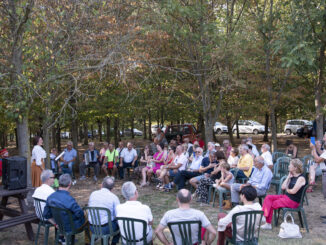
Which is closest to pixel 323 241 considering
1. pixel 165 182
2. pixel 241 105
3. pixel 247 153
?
pixel 247 153

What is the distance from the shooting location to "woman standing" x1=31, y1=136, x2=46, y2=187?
7.39 m

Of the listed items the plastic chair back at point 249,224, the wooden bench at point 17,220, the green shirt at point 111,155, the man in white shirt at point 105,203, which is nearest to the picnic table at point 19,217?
the wooden bench at point 17,220

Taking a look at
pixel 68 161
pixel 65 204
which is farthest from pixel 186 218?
pixel 68 161

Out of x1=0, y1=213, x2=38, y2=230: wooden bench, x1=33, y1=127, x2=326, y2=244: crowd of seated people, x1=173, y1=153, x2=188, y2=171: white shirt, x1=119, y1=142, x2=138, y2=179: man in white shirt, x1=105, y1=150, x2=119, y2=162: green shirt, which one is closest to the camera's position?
x1=33, y1=127, x2=326, y2=244: crowd of seated people

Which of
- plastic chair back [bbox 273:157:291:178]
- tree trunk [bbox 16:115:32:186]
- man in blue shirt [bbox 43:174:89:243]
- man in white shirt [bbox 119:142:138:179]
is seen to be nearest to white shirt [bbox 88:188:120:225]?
man in blue shirt [bbox 43:174:89:243]

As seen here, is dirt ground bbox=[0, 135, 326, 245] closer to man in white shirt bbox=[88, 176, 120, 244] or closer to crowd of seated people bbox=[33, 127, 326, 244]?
crowd of seated people bbox=[33, 127, 326, 244]

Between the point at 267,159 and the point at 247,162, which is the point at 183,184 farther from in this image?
the point at 267,159

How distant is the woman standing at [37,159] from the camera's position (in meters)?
7.39

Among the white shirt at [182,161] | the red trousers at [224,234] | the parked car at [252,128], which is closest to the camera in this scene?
the red trousers at [224,234]

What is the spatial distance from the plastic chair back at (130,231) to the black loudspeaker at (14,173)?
2.45m

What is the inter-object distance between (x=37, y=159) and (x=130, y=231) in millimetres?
4568

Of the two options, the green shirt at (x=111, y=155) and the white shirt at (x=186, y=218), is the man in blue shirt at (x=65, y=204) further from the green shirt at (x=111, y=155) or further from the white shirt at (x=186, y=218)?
the green shirt at (x=111, y=155)

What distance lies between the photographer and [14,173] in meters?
5.18

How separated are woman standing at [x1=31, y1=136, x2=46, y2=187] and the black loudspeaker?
2.13 meters
